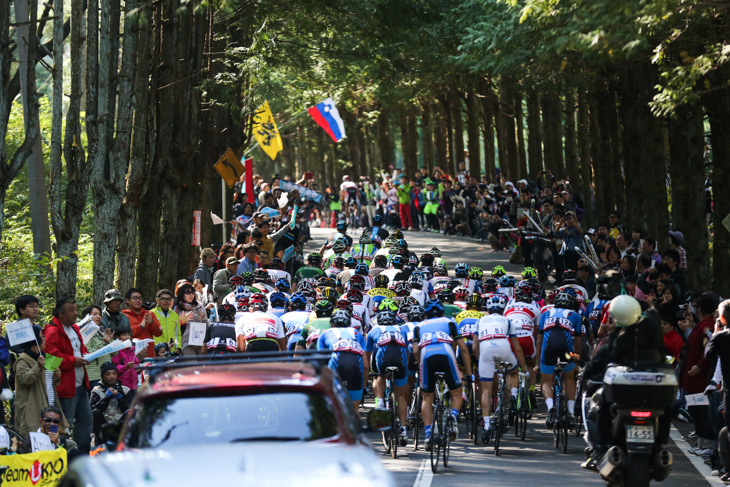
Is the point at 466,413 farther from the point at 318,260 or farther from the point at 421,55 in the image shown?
the point at 421,55

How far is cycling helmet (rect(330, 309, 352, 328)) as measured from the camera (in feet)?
46.4

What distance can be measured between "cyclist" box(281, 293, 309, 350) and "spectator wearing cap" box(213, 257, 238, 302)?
4.04 m

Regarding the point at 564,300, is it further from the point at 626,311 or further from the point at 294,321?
the point at 626,311

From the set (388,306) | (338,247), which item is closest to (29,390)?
(388,306)

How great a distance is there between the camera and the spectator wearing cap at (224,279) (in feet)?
67.0

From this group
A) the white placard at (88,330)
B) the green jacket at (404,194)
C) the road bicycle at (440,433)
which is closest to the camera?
the road bicycle at (440,433)

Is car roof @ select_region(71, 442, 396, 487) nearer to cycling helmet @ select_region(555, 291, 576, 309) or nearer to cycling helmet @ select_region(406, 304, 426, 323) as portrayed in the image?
cycling helmet @ select_region(406, 304, 426, 323)

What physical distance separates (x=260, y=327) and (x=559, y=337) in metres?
3.89

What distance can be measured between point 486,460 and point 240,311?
4475 mm

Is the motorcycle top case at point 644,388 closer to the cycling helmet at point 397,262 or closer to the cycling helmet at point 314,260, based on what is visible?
the cycling helmet at point 397,262

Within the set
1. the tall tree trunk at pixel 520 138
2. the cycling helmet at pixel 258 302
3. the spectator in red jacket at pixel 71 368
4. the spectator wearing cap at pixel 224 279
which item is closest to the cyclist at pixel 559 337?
the cycling helmet at pixel 258 302

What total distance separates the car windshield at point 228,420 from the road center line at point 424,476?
5157 millimetres

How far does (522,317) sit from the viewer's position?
15781mm

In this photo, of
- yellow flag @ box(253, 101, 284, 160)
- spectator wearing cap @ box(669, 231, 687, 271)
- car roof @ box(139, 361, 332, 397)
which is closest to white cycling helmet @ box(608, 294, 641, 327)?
car roof @ box(139, 361, 332, 397)
